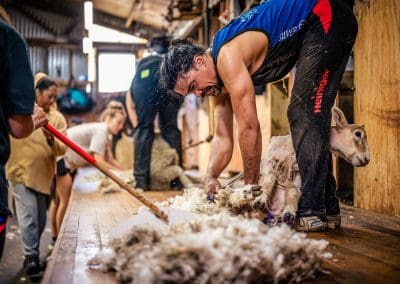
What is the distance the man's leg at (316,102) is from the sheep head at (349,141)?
9.1 inches

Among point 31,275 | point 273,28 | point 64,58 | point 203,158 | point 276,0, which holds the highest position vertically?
point 64,58

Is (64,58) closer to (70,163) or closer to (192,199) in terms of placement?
(70,163)

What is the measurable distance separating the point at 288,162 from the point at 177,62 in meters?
0.97

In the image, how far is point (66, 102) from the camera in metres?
14.2

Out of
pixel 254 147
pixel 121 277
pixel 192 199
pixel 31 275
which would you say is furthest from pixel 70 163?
pixel 121 277

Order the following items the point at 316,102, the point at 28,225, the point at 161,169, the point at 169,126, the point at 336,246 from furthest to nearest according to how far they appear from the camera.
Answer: the point at 169,126, the point at 161,169, the point at 28,225, the point at 316,102, the point at 336,246

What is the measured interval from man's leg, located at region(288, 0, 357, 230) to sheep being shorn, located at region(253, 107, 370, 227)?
0.40 feet

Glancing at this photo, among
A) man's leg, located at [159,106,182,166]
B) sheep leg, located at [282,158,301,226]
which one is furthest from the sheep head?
man's leg, located at [159,106,182,166]

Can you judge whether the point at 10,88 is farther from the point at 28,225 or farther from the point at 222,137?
the point at 28,225

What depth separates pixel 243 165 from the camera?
8.63 feet

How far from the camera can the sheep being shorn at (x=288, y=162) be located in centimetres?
281

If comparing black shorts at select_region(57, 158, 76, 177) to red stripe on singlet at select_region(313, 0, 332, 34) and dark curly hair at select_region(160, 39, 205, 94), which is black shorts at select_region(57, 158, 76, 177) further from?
red stripe on singlet at select_region(313, 0, 332, 34)

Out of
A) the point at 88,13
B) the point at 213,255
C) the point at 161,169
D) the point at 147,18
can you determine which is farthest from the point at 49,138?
the point at 147,18

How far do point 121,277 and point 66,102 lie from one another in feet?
43.1
